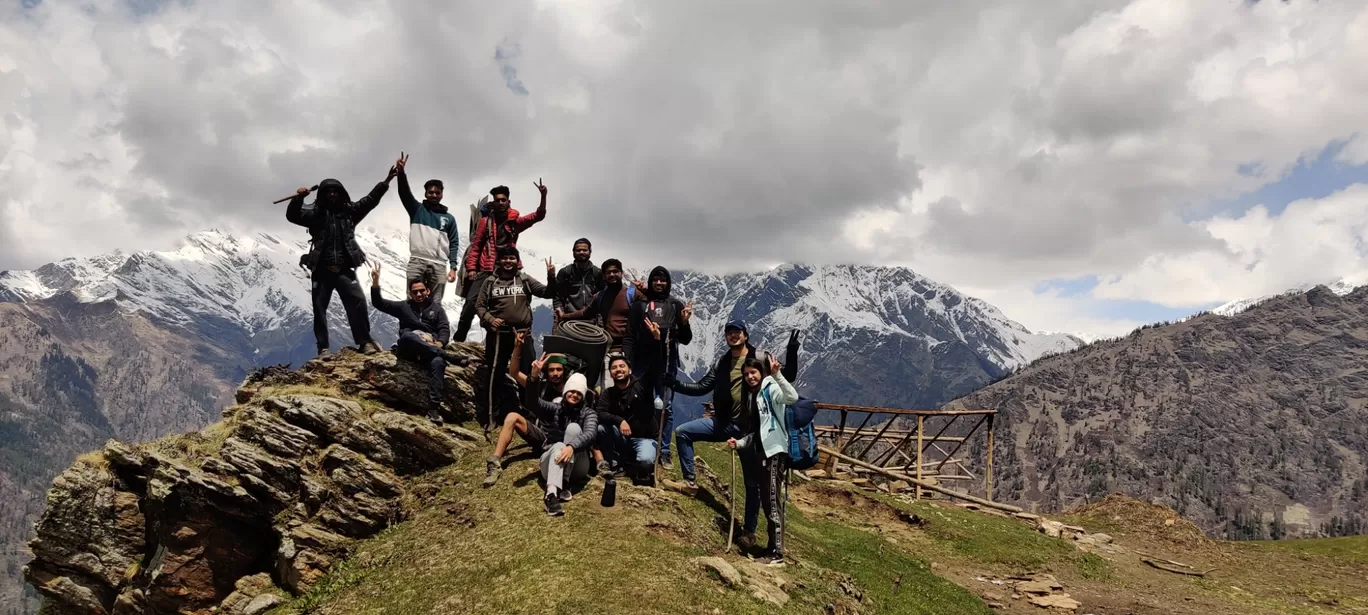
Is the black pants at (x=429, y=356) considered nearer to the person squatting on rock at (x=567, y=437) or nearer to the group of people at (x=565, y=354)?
the group of people at (x=565, y=354)

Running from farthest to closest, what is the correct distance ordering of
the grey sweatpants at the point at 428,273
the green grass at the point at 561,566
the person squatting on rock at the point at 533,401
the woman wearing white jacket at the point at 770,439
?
the grey sweatpants at the point at 428,273, the person squatting on rock at the point at 533,401, the woman wearing white jacket at the point at 770,439, the green grass at the point at 561,566

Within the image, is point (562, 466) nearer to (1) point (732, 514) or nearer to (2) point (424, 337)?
(1) point (732, 514)

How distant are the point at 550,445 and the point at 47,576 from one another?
13.0 metres

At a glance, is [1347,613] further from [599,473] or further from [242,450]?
[242,450]


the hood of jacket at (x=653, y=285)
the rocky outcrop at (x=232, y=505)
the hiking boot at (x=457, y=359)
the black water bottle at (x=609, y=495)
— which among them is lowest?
the rocky outcrop at (x=232, y=505)

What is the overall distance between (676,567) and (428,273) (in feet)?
37.9

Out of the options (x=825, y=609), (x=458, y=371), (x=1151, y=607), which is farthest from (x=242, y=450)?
(x=1151, y=607)

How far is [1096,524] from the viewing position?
3123 centimetres

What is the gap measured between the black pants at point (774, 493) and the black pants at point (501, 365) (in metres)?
6.83

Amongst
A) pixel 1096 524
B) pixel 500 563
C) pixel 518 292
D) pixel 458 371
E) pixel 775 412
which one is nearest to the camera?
pixel 500 563

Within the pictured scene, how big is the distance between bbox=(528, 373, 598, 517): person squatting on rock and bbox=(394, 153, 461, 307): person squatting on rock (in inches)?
258

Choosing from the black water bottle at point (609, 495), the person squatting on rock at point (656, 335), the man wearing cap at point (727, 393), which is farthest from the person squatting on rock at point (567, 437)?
the man wearing cap at point (727, 393)

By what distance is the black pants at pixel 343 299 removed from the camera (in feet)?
61.2

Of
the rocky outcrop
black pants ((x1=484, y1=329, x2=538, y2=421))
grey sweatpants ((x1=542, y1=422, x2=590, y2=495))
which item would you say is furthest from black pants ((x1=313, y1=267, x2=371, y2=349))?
grey sweatpants ((x1=542, y1=422, x2=590, y2=495))
